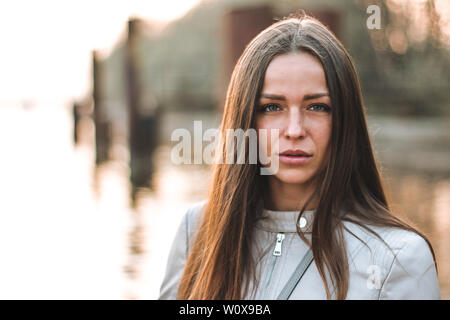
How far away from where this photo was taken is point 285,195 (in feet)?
8.13

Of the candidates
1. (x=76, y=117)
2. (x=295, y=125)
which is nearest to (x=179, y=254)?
(x=295, y=125)

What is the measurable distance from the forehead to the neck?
13.1 inches

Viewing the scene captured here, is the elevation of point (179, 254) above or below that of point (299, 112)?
below

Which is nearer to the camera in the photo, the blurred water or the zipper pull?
the zipper pull

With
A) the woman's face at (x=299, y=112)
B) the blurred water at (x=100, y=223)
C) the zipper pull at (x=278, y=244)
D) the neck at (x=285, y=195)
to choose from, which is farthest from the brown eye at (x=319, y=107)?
the blurred water at (x=100, y=223)

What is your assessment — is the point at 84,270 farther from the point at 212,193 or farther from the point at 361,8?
the point at 361,8

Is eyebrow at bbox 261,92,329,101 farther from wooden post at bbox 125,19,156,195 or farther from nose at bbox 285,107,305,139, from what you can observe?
wooden post at bbox 125,19,156,195

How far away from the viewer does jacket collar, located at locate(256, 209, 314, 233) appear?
233 cm

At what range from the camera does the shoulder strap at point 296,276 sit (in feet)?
7.28

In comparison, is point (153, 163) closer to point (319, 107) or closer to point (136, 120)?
point (136, 120)

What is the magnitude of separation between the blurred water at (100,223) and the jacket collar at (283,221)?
0.63m

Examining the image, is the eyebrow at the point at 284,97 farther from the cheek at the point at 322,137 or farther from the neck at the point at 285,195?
the neck at the point at 285,195

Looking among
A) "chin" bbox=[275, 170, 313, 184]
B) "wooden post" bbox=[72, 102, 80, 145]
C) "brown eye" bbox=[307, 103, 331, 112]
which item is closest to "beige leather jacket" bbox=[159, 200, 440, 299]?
"chin" bbox=[275, 170, 313, 184]

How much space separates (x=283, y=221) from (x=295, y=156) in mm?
219
